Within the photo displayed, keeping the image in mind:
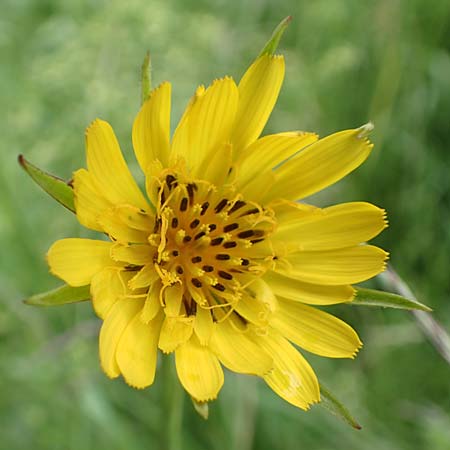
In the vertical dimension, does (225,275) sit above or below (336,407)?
above

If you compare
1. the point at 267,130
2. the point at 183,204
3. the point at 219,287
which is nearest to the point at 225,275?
the point at 219,287

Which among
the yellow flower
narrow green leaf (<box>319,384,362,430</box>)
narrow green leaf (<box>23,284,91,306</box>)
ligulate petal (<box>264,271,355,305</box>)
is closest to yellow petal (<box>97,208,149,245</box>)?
the yellow flower

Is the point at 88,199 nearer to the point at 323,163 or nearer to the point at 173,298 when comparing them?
the point at 173,298

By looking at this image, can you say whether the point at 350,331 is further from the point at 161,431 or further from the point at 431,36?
the point at 431,36

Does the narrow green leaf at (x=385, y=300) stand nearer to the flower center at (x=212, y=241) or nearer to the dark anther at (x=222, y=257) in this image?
the flower center at (x=212, y=241)

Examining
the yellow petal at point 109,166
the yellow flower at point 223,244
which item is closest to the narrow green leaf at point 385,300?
the yellow flower at point 223,244

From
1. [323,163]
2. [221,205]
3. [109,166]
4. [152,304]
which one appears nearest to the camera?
[109,166]
